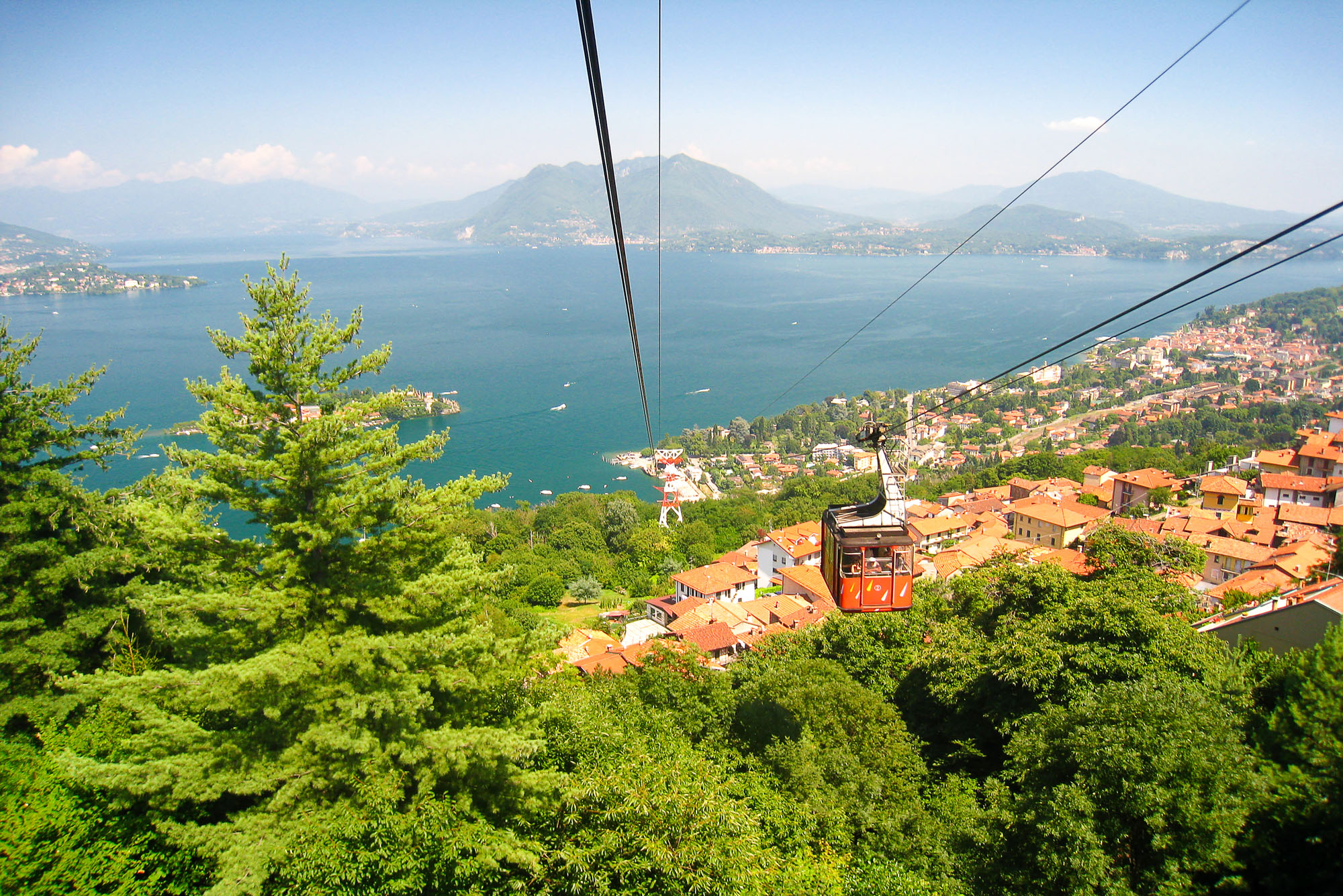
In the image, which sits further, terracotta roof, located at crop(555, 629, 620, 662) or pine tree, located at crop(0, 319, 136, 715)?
terracotta roof, located at crop(555, 629, 620, 662)

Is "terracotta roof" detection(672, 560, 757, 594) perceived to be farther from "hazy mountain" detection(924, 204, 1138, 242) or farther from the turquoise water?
"hazy mountain" detection(924, 204, 1138, 242)

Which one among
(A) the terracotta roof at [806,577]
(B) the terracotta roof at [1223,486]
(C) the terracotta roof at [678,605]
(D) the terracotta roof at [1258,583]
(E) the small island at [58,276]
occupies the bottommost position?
(C) the terracotta roof at [678,605]

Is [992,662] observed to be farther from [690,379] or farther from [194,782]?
[690,379]

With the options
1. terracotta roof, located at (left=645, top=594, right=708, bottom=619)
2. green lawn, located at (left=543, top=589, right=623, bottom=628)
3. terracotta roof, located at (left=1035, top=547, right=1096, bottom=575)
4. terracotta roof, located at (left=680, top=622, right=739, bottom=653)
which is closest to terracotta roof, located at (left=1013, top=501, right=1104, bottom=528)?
terracotta roof, located at (left=1035, top=547, right=1096, bottom=575)

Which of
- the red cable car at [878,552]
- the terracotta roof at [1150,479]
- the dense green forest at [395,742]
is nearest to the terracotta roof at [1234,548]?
the terracotta roof at [1150,479]

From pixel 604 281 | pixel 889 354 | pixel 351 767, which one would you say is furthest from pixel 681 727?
pixel 604 281

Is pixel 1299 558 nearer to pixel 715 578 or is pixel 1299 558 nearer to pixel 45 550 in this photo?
pixel 715 578

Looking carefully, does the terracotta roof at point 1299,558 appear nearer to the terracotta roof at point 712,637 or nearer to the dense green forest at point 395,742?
the dense green forest at point 395,742

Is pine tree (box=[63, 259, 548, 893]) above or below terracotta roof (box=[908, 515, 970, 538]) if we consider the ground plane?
above
